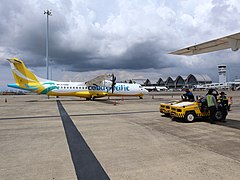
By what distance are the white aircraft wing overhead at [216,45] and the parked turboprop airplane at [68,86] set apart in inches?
695

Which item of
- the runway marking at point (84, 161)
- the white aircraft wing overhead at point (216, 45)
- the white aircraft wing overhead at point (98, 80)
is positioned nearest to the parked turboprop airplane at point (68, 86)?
the white aircraft wing overhead at point (98, 80)

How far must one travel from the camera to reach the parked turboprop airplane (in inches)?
1025

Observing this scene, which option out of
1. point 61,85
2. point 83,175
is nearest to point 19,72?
point 61,85

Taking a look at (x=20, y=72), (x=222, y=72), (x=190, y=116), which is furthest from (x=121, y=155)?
(x=222, y=72)

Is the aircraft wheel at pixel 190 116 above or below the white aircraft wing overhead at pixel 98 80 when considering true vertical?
below

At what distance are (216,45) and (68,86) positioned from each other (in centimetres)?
2293

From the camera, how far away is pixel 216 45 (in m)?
9.49

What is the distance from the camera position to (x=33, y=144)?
20.9ft

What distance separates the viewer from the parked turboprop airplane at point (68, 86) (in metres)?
26.0

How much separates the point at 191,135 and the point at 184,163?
3.15 meters

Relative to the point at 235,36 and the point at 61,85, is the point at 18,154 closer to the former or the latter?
the point at 235,36

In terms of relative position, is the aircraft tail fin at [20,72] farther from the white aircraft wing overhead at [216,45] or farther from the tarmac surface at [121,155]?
the white aircraft wing overhead at [216,45]

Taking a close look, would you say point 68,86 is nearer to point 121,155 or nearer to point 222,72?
point 121,155

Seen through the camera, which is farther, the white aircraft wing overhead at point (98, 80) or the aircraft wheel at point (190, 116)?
the white aircraft wing overhead at point (98, 80)
